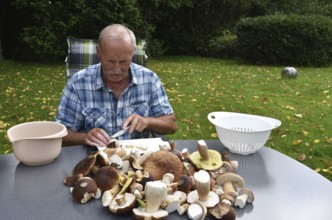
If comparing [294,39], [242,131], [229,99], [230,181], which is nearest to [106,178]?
[230,181]

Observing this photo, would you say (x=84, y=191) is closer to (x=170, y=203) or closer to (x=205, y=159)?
(x=170, y=203)

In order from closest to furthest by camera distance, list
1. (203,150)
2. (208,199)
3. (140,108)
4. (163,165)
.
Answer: (208,199), (163,165), (203,150), (140,108)

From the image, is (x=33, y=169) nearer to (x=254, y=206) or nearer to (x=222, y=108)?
(x=254, y=206)

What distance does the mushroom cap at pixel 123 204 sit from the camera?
45.3 inches

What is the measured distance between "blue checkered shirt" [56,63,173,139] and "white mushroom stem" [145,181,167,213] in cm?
115

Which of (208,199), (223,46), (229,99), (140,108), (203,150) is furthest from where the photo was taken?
(223,46)

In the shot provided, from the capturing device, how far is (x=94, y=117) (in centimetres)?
230

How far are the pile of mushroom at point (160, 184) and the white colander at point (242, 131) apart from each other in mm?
153

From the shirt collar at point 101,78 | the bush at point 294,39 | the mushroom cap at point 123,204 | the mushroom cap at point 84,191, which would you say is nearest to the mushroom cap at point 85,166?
the mushroom cap at point 84,191

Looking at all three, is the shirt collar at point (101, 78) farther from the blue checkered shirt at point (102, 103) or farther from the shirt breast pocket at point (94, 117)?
the shirt breast pocket at point (94, 117)

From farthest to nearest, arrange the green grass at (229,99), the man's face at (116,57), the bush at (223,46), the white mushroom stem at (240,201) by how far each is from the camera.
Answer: the bush at (223,46)
the green grass at (229,99)
the man's face at (116,57)
the white mushroom stem at (240,201)

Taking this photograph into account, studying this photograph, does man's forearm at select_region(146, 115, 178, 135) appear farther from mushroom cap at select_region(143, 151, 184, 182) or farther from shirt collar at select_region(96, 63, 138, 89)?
mushroom cap at select_region(143, 151, 184, 182)

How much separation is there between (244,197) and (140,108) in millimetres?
1288

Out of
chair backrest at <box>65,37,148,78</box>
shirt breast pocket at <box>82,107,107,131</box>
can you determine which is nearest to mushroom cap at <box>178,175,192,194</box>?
shirt breast pocket at <box>82,107,107,131</box>
